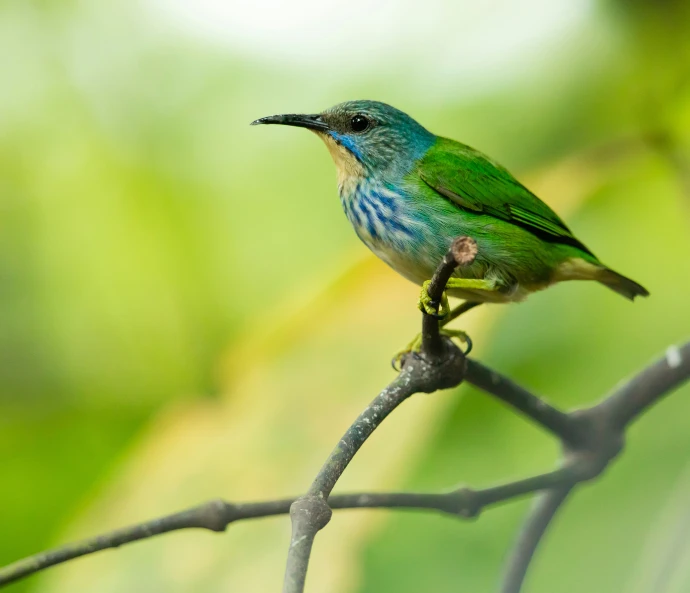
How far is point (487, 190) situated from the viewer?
1.42 metres

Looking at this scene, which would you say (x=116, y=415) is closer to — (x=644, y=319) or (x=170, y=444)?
(x=170, y=444)

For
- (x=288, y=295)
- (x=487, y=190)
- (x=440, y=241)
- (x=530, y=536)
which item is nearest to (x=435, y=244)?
(x=440, y=241)

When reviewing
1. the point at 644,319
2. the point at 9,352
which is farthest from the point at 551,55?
the point at 9,352

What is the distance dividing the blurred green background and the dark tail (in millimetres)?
150

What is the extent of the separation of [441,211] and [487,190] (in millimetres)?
128

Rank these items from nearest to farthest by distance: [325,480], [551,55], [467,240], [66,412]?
[325,480] → [467,240] → [551,55] → [66,412]

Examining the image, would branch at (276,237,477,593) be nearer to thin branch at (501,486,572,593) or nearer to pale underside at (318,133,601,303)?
pale underside at (318,133,601,303)

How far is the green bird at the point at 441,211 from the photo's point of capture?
1.31 m

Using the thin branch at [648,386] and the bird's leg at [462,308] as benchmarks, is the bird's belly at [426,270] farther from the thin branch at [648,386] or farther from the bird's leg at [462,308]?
the thin branch at [648,386]

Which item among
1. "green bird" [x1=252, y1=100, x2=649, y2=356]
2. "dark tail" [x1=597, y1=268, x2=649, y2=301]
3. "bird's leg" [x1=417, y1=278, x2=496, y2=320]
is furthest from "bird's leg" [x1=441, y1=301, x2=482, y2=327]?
"dark tail" [x1=597, y1=268, x2=649, y2=301]

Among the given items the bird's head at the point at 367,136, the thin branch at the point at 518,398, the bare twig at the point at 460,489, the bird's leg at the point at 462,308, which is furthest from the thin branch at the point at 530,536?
the bird's head at the point at 367,136

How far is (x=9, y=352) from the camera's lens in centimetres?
209

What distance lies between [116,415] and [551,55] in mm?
1313

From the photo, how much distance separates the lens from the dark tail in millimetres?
1430
